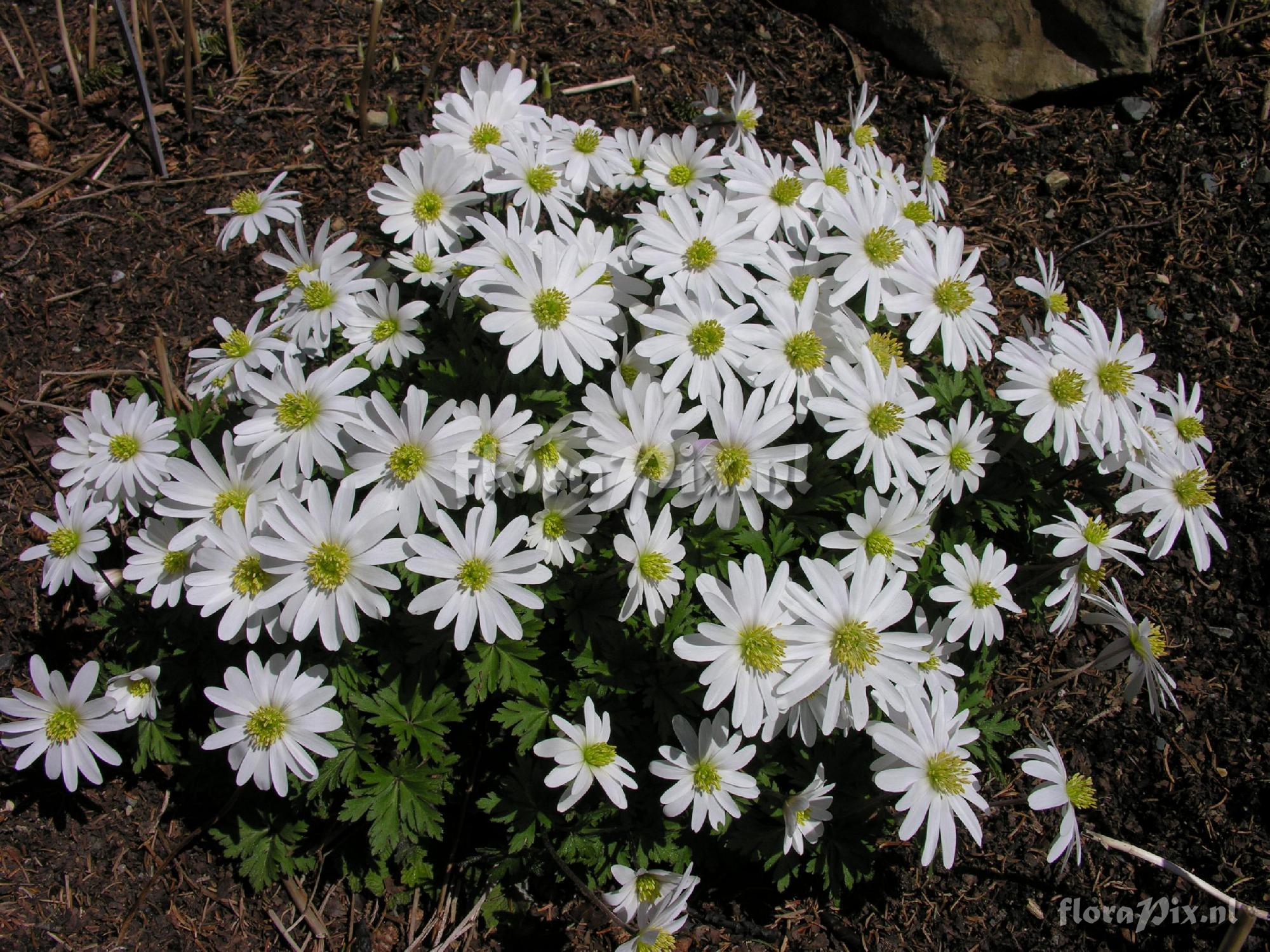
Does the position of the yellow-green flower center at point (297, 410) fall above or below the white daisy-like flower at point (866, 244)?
below

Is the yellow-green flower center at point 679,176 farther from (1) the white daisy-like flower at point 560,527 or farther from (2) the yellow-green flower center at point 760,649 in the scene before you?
(2) the yellow-green flower center at point 760,649

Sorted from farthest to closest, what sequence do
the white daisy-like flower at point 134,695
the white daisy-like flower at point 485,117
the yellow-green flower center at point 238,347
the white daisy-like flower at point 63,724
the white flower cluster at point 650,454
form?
the white daisy-like flower at point 485,117, the yellow-green flower center at point 238,347, the white daisy-like flower at point 134,695, the white daisy-like flower at point 63,724, the white flower cluster at point 650,454

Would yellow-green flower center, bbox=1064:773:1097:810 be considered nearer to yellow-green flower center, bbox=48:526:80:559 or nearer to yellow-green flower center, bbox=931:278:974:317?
yellow-green flower center, bbox=931:278:974:317

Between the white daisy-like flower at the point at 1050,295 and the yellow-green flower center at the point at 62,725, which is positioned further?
the white daisy-like flower at the point at 1050,295

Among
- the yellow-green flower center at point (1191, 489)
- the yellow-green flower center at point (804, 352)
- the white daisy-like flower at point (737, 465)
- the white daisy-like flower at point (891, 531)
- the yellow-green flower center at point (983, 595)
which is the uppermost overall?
the yellow-green flower center at point (804, 352)

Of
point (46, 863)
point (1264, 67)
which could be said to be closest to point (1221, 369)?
point (1264, 67)

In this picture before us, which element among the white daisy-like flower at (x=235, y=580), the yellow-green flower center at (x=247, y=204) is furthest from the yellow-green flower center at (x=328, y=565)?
the yellow-green flower center at (x=247, y=204)

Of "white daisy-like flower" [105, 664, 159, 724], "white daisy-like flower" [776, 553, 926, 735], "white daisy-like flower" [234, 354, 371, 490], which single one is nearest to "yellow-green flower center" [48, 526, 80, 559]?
"white daisy-like flower" [105, 664, 159, 724]

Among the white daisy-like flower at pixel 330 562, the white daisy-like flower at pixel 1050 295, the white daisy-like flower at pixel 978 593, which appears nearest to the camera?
the white daisy-like flower at pixel 330 562
